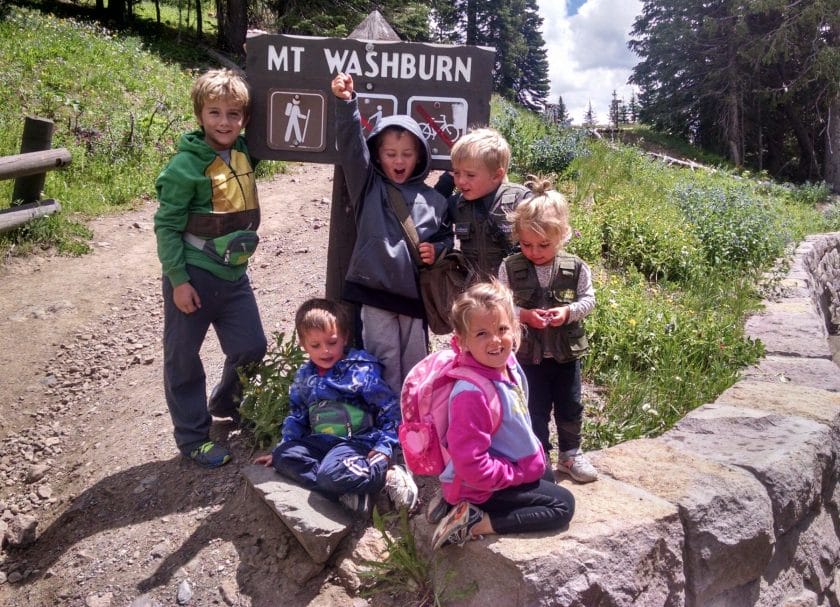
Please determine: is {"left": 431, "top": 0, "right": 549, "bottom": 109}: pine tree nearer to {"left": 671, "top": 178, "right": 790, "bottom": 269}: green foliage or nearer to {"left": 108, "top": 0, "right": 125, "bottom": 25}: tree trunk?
{"left": 108, "top": 0, "right": 125, "bottom": 25}: tree trunk

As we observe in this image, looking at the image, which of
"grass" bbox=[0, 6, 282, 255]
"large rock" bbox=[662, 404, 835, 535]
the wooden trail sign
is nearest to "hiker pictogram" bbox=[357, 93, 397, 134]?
the wooden trail sign

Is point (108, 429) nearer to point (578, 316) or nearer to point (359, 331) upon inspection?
point (359, 331)

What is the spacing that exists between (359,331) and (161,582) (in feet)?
4.31

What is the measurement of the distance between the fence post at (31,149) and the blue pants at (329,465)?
4.65 meters

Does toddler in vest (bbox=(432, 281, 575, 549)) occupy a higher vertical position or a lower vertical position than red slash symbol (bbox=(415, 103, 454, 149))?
lower

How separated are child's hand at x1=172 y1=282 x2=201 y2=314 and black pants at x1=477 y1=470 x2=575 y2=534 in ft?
4.89

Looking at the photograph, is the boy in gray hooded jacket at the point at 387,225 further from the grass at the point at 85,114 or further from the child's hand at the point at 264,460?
the grass at the point at 85,114

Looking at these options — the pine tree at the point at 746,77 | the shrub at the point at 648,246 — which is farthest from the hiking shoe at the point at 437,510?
the pine tree at the point at 746,77

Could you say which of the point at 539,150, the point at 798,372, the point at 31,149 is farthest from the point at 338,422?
the point at 539,150

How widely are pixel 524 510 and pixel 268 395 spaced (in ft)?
4.45

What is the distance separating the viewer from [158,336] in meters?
4.98

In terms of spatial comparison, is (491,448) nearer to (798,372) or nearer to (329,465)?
(329,465)

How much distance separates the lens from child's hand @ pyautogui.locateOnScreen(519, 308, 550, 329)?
273 centimetres

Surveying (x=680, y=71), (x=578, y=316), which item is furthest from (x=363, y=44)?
(x=680, y=71)
